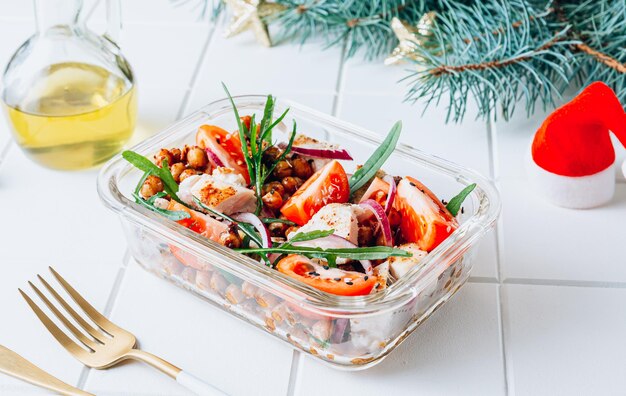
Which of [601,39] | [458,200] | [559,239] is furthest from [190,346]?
[601,39]

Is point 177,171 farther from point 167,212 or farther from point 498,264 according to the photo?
point 498,264

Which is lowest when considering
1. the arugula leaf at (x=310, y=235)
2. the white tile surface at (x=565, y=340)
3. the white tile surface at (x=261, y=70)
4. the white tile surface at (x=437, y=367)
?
the white tile surface at (x=261, y=70)

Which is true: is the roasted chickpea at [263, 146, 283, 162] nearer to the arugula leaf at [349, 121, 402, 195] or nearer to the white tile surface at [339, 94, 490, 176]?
the arugula leaf at [349, 121, 402, 195]

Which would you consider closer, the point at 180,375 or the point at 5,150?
the point at 180,375

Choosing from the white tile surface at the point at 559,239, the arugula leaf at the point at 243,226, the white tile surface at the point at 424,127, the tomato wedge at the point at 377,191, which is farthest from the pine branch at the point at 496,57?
the arugula leaf at the point at 243,226

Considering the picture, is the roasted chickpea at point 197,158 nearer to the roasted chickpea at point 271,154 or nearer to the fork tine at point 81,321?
the roasted chickpea at point 271,154

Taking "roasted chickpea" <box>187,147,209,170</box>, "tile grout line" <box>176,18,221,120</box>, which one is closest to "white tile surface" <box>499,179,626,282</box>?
"roasted chickpea" <box>187,147,209,170</box>
